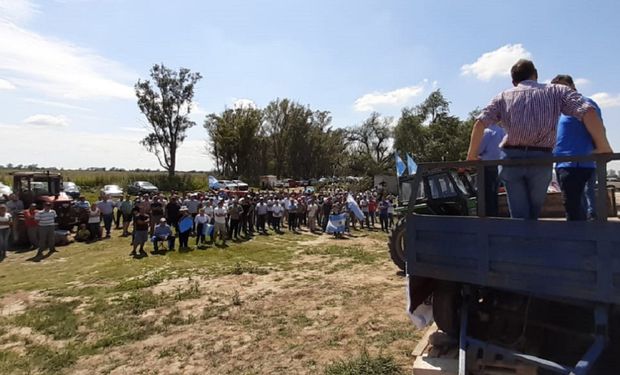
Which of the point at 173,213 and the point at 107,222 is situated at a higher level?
the point at 173,213

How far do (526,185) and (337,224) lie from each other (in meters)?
13.7

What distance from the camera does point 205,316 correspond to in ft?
23.1

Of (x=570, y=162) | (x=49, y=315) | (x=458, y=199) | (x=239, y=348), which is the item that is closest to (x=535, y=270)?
(x=570, y=162)

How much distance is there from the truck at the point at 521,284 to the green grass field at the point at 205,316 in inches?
52.0

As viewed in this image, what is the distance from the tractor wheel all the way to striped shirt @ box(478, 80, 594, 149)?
1367 mm

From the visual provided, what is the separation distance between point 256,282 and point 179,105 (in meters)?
37.5

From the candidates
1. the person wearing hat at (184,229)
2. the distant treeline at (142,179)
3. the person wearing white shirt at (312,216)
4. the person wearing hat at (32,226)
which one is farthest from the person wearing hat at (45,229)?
the distant treeline at (142,179)

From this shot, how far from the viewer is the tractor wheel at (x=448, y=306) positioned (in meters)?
3.95

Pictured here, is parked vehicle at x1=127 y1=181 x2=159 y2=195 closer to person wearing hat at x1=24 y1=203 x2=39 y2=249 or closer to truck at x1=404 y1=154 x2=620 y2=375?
person wearing hat at x1=24 y1=203 x2=39 y2=249

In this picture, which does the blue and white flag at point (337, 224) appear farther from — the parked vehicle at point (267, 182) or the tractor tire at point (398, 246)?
the parked vehicle at point (267, 182)

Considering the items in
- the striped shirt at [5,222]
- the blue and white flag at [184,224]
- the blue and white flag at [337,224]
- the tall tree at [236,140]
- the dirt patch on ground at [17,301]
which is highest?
the tall tree at [236,140]

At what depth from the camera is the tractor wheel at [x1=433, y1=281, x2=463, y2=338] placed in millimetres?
3949

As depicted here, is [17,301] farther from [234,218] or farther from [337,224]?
[337,224]

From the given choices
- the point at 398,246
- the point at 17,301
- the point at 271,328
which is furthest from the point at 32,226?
the point at 398,246
